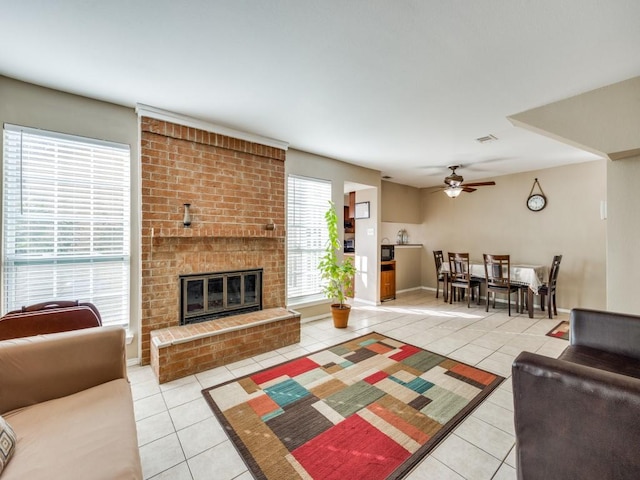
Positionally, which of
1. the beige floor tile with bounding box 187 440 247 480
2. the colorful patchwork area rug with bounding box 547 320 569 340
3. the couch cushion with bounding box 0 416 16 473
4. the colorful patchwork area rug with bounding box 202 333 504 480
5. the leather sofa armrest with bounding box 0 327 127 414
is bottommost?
the beige floor tile with bounding box 187 440 247 480

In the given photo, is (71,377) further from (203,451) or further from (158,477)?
(203,451)

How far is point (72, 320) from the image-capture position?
197cm

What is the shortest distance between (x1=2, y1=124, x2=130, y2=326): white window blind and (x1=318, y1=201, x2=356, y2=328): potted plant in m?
2.51

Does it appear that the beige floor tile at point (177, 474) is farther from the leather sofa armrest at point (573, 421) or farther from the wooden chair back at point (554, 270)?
the wooden chair back at point (554, 270)

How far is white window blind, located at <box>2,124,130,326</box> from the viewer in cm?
232

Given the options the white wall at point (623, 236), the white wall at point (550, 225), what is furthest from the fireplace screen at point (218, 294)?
the white wall at point (550, 225)

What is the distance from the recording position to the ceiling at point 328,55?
61.6 inches

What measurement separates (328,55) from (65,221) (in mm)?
2716

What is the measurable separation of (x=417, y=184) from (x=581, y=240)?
320 centimetres

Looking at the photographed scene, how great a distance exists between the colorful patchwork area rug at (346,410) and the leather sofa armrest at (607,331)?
81 cm

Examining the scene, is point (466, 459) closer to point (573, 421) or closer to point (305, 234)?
point (573, 421)

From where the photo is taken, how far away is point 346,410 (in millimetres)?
2145

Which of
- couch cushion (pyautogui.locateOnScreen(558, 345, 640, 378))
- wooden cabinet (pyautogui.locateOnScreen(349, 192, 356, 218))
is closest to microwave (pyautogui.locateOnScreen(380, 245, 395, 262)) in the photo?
wooden cabinet (pyautogui.locateOnScreen(349, 192, 356, 218))

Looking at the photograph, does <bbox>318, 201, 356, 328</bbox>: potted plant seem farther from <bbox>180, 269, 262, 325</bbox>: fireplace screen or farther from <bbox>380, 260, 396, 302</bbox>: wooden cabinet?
<bbox>380, 260, 396, 302</bbox>: wooden cabinet
